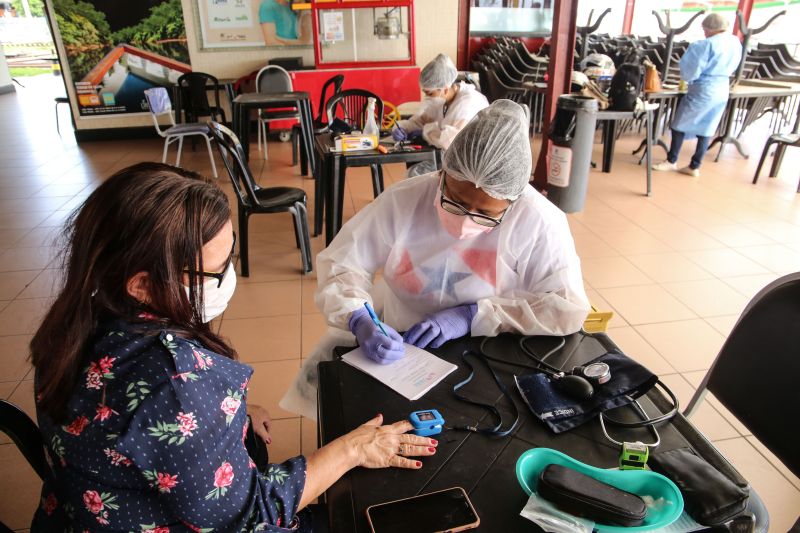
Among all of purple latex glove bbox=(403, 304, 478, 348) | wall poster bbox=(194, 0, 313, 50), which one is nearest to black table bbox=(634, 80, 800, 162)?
wall poster bbox=(194, 0, 313, 50)

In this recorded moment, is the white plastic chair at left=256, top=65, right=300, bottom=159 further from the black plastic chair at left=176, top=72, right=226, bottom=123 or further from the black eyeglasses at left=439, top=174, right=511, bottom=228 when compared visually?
the black eyeglasses at left=439, top=174, right=511, bottom=228

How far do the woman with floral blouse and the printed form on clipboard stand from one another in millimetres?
201

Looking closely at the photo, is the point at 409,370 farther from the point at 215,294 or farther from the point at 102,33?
the point at 102,33

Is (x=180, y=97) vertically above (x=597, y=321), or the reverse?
(x=180, y=97)

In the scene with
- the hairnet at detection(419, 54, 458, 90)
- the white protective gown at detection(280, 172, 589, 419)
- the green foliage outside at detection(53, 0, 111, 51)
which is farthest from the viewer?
the green foliage outside at detection(53, 0, 111, 51)

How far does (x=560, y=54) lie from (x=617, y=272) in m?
2.10

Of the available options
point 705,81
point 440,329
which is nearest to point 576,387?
point 440,329

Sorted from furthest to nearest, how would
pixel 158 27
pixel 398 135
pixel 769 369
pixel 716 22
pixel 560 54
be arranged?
pixel 158 27, pixel 716 22, pixel 560 54, pixel 398 135, pixel 769 369

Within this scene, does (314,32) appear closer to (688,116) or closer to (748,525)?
(688,116)

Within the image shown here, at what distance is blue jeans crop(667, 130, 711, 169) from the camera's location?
5.07m

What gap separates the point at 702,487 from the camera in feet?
2.50

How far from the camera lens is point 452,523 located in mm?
741

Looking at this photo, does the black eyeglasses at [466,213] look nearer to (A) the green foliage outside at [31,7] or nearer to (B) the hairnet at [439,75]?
(B) the hairnet at [439,75]

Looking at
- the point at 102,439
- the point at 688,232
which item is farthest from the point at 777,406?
the point at 688,232
